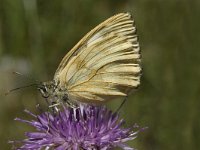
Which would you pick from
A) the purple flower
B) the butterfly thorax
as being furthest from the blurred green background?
the butterfly thorax

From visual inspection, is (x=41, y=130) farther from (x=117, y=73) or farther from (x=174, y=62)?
(x=174, y=62)

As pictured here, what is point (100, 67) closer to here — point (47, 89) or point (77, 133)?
point (47, 89)

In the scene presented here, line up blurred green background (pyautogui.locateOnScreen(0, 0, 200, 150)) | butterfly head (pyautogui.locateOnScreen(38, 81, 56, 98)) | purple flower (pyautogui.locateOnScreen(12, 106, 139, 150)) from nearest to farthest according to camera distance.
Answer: purple flower (pyautogui.locateOnScreen(12, 106, 139, 150)), butterfly head (pyautogui.locateOnScreen(38, 81, 56, 98)), blurred green background (pyautogui.locateOnScreen(0, 0, 200, 150))

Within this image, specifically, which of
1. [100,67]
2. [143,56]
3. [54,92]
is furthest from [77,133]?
[143,56]

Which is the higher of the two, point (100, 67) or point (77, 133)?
point (100, 67)

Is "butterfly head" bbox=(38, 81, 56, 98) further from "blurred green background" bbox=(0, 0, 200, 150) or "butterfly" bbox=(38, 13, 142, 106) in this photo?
"blurred green background" bbox=(0, 0, 200, 150)
